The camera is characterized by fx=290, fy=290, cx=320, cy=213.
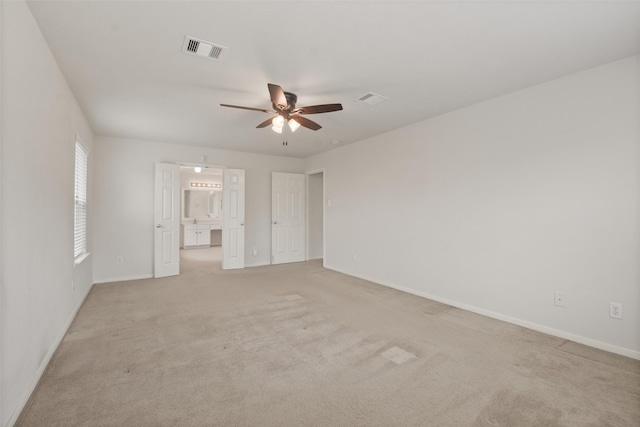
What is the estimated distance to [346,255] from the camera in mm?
5762

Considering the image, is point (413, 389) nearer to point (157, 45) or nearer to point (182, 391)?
point (182, 391)

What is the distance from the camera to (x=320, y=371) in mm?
2248

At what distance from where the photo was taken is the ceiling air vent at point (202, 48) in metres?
2.26

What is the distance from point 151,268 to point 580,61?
6616mm

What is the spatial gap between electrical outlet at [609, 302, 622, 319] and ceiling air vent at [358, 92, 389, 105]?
2936 mm

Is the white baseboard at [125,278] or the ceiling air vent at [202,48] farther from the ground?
the ceiling air vent at [202,48]

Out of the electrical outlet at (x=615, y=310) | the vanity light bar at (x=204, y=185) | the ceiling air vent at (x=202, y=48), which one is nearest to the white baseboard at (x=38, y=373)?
the ceiling air vent at (x=202, y=48)

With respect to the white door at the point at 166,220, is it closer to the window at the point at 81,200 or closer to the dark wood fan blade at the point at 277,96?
the window at the point at 81,200

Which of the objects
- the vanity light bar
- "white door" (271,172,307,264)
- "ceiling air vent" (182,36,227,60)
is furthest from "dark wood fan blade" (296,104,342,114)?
the vanity light bar

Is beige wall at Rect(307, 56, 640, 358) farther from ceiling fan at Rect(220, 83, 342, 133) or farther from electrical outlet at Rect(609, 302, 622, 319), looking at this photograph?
ceiling fan at Rect(220, 83, 342, 133)

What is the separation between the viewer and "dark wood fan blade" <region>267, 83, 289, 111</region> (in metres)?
2.53

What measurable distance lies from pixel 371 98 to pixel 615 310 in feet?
10.1

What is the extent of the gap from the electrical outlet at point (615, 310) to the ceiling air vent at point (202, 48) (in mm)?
4003

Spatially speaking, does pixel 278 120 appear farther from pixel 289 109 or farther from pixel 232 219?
pixel 232 219
